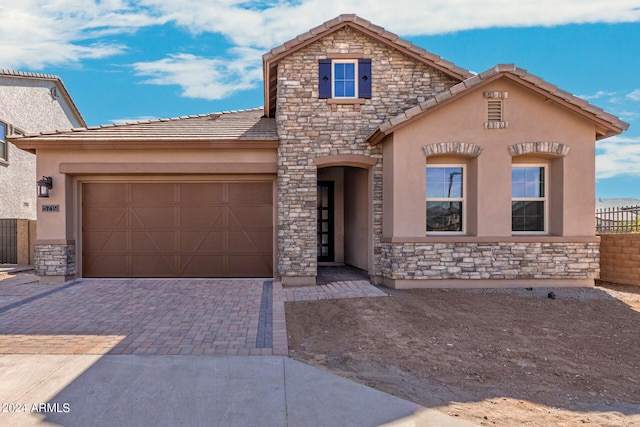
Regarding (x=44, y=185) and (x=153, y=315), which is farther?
(x=44, y=185)

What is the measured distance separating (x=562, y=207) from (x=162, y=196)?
10067 mm

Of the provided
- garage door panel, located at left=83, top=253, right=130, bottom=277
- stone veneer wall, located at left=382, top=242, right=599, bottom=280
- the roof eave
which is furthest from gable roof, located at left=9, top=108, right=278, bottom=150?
stone veneer wall, located at left=382, top=242, right=599, bottom=280

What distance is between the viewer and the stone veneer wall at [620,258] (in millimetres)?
9031

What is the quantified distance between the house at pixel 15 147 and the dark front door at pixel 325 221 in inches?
401

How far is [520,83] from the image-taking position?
8.12 m

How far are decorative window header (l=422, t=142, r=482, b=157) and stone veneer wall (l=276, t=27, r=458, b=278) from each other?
130 centimetres

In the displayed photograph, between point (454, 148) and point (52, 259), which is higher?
point (454, 148)

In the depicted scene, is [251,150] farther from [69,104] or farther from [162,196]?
[69,104]

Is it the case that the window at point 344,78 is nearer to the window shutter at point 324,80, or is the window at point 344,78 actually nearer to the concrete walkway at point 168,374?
the window shutter at point 324,80

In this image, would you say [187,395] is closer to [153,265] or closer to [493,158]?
[153,265]

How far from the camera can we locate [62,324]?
18.8 feet

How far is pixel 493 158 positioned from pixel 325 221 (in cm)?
580

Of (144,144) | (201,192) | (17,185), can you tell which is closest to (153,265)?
(201,192)

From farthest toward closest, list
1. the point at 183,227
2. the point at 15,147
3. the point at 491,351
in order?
1. the point at 15,147
2. the point at 183,227
3. the point at 491,351
